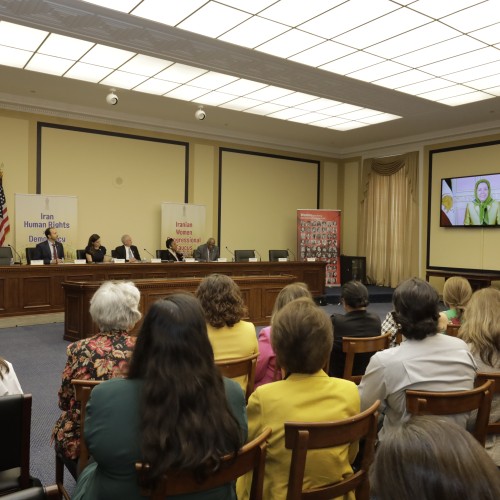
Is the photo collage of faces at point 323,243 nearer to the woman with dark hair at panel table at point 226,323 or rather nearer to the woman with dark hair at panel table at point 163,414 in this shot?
the woman with dark hair at panel table at point 226,323

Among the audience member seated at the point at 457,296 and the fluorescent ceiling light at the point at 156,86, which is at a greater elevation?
the fluorescent ceiling light at the point at 156,86

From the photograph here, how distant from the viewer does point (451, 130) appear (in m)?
10.3

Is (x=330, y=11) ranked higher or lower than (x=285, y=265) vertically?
higher

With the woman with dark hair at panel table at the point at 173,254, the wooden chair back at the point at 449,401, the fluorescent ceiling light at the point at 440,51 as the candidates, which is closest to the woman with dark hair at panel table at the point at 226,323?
the wooden chair back at the point at 449,401

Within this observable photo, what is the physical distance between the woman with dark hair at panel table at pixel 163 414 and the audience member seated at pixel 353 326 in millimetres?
1626

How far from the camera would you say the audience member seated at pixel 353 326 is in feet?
9.29

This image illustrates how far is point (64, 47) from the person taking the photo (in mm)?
6156

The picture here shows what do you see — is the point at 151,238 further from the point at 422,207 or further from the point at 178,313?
the point at 178,313

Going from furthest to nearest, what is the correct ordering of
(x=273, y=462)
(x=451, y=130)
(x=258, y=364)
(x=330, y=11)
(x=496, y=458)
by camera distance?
(x=451, y=130) → (x=330, y=11) → (x=258, y=364) → (x=496, y=458) → (x=273, y=462)

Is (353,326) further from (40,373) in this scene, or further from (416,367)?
(40,373)

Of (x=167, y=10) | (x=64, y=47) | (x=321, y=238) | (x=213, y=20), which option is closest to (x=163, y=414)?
(x=167, y=10)

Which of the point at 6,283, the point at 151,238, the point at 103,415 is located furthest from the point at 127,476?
the point at 151,238

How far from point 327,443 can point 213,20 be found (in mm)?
4996

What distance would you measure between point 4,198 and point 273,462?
8225 mm
